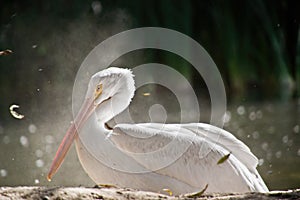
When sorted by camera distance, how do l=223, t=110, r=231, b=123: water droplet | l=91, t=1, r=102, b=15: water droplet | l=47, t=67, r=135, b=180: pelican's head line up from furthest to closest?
1. l=91, t=1, r=102, b=15: water droplet
2. l=223, t=110, r=231, b=123: water droplet
3. l=47, t=67, r=135, b=180: pelican's head

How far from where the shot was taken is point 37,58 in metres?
10.6

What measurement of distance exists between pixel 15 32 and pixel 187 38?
2.77 meters

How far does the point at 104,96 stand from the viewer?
4.38 m

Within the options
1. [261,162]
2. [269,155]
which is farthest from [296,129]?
[261,162]

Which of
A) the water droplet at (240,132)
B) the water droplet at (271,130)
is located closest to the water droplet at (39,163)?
the water droplet at (240,132)

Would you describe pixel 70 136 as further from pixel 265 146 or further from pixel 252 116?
pixel 252 116

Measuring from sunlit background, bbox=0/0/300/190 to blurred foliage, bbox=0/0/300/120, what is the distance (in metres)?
0.02

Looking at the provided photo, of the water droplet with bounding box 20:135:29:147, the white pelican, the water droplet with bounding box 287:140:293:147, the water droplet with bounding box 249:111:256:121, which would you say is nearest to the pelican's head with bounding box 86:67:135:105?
the white pelican

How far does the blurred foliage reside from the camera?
34.2 ft

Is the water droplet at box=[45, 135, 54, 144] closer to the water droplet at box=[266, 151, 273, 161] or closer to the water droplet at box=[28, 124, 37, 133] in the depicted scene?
the water droplet at box=[28, 124, 37, 133]

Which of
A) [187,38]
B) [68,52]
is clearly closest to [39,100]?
[68,52]

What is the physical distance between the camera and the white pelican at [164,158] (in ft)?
13.1

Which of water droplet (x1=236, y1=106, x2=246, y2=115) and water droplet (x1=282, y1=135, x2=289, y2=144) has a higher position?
water droplet (x1=236, y1=106, x2=246, y2=115)

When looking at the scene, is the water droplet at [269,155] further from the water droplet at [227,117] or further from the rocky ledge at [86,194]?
the rocky ledge at [86,194]
